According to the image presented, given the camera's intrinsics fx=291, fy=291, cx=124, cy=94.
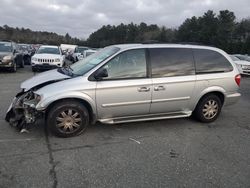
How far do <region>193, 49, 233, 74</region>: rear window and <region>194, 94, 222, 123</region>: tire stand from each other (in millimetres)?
578

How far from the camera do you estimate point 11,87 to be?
34.1 feet

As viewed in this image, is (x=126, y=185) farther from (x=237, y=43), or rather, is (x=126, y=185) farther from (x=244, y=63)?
(x=237, y=43)

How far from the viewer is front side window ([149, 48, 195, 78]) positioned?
18.5 feet

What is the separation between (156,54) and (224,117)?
2.52m

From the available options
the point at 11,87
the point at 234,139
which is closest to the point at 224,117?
the point at 234,139

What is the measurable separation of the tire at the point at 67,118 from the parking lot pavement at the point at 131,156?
0.16m

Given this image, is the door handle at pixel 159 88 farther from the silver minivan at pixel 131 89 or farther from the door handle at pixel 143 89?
the door handle at pixel 143 89

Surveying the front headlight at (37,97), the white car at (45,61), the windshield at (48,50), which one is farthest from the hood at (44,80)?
the windshield at (48,50)

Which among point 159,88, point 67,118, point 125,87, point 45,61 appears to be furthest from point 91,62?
point 45,61

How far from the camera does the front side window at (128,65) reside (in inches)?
211

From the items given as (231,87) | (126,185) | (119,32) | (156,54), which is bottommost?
(126,185)

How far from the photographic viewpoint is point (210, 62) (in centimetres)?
620

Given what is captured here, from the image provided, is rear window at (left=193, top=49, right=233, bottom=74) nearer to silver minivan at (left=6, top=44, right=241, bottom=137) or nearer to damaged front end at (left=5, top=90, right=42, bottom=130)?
silver minivan at (left=6, top=44, right=241, bottom=137)

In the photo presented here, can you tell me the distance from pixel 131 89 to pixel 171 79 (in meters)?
0.89
